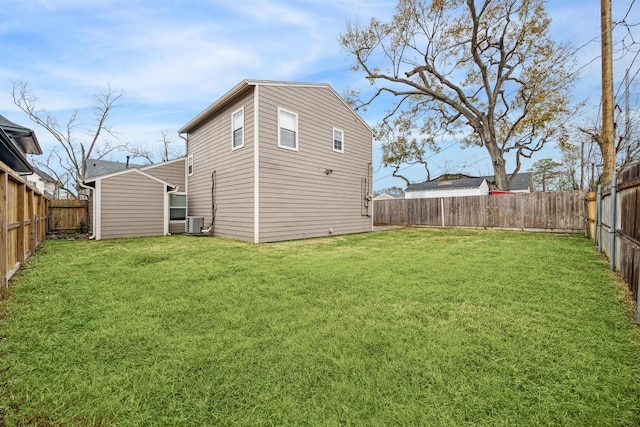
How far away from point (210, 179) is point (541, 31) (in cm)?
1750

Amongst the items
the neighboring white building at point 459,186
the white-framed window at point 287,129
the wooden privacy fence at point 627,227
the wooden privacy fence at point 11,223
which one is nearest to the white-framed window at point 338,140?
the white-framed window at point 287,129

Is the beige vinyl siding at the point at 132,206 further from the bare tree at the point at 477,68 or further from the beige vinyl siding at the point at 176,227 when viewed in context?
the bare tree at the point at 477,68

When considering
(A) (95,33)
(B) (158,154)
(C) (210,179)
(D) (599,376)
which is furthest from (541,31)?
(B) (158,154)

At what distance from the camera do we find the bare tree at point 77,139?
18172 mm

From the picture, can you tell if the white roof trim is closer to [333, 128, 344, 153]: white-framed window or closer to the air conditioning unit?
the air conditioning unit

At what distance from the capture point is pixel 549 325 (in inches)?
89.0

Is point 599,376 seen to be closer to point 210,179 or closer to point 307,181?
point 307,181

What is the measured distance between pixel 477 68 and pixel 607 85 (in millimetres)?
12341

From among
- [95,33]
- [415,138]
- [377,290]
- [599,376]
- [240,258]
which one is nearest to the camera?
[599,376]

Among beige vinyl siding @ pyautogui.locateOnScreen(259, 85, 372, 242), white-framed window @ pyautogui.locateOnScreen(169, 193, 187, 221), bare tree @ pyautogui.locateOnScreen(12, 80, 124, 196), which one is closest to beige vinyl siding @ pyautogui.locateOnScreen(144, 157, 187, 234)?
white-framed window @ pyautogui.locateOnScreen(169, 193, 187, 221)

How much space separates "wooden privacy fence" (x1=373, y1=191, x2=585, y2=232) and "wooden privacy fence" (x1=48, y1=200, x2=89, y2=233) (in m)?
14.0

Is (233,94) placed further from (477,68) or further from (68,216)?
(477,68)

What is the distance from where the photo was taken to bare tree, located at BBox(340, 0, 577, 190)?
13.6 meters

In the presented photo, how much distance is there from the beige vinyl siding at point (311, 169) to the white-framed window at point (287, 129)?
0.15m
